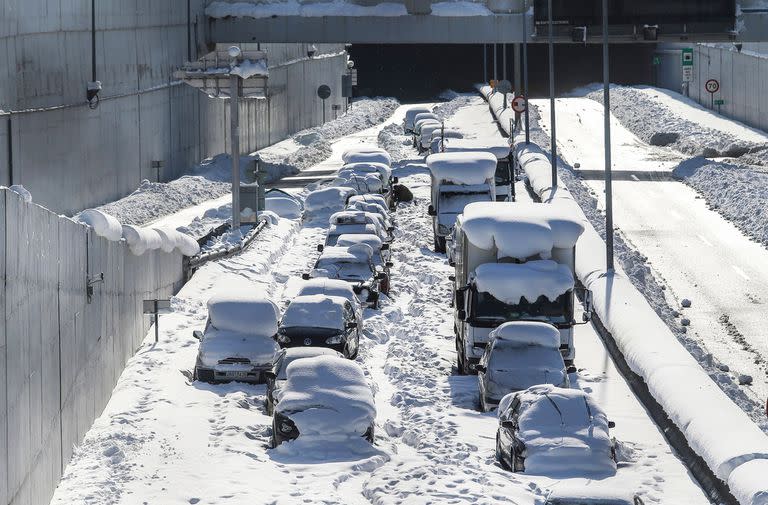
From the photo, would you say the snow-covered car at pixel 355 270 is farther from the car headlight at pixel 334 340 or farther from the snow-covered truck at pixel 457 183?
the snow-covered truck at pixel 457 183

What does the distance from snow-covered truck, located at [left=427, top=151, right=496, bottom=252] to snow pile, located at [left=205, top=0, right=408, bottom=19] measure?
27.1 m

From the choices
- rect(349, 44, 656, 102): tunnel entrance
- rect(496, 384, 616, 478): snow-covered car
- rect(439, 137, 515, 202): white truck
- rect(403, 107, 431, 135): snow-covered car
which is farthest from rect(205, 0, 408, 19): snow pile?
rect(349, 44, 656, 102): tunnel entrance

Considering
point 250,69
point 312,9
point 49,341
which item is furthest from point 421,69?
point 49,341

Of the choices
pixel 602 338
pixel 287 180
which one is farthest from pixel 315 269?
pixel 287 180

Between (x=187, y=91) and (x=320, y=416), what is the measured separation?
46.9 m

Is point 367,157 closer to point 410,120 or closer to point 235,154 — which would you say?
point 235,154

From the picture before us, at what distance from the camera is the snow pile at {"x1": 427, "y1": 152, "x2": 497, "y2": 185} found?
4316 cm

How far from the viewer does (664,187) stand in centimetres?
6241

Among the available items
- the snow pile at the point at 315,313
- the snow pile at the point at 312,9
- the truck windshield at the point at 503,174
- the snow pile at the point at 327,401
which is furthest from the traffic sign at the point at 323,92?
the snow pile at the point at 327,401

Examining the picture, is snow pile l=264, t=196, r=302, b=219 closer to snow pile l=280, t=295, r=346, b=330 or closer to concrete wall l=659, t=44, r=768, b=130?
snow pile l=280, t=295, r=346, b=330

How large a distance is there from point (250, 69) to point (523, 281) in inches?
833

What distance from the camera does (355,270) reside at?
118 feet

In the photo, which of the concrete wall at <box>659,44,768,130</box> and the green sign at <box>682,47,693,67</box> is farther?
the green sign at <box>682,47,693,67</box>

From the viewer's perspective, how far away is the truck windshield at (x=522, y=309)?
89.8ft
